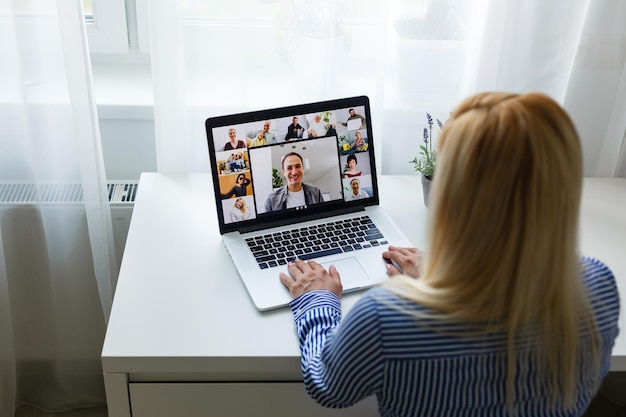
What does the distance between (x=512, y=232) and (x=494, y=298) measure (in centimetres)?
8

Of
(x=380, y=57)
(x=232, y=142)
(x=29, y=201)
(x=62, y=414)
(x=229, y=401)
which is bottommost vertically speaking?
(x=62, y=414)

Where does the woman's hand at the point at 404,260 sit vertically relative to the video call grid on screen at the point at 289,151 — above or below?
below

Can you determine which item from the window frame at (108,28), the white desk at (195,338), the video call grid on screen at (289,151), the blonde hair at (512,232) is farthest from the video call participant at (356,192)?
the window frame at (108,28)

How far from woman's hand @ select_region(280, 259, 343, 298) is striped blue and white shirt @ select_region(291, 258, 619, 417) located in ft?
0.64

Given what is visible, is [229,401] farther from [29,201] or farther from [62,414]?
[62,414]

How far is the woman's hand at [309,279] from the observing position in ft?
3.75

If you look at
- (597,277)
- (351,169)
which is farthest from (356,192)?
(597,277)

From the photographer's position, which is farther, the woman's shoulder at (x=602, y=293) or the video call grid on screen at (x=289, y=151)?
the video call grid on screen at (x=289, y=151)

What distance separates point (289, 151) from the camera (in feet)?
4.28

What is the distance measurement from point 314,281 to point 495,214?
16.3 inches

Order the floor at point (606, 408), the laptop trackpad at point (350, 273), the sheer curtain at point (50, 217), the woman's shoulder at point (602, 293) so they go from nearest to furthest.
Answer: the woman's shoulder at point (602, 293)
the laptop trackpad at point (350, 273)
the sheer curtain at point (50, 217)
the floor at point (606, 408)

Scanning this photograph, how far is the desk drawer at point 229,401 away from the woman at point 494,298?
202mm

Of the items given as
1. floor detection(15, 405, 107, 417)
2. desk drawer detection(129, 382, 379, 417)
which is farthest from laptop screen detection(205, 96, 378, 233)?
floor detection(15, 405, 107, 417)

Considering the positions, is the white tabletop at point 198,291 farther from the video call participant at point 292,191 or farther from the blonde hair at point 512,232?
the blonde hair at point 512,232
